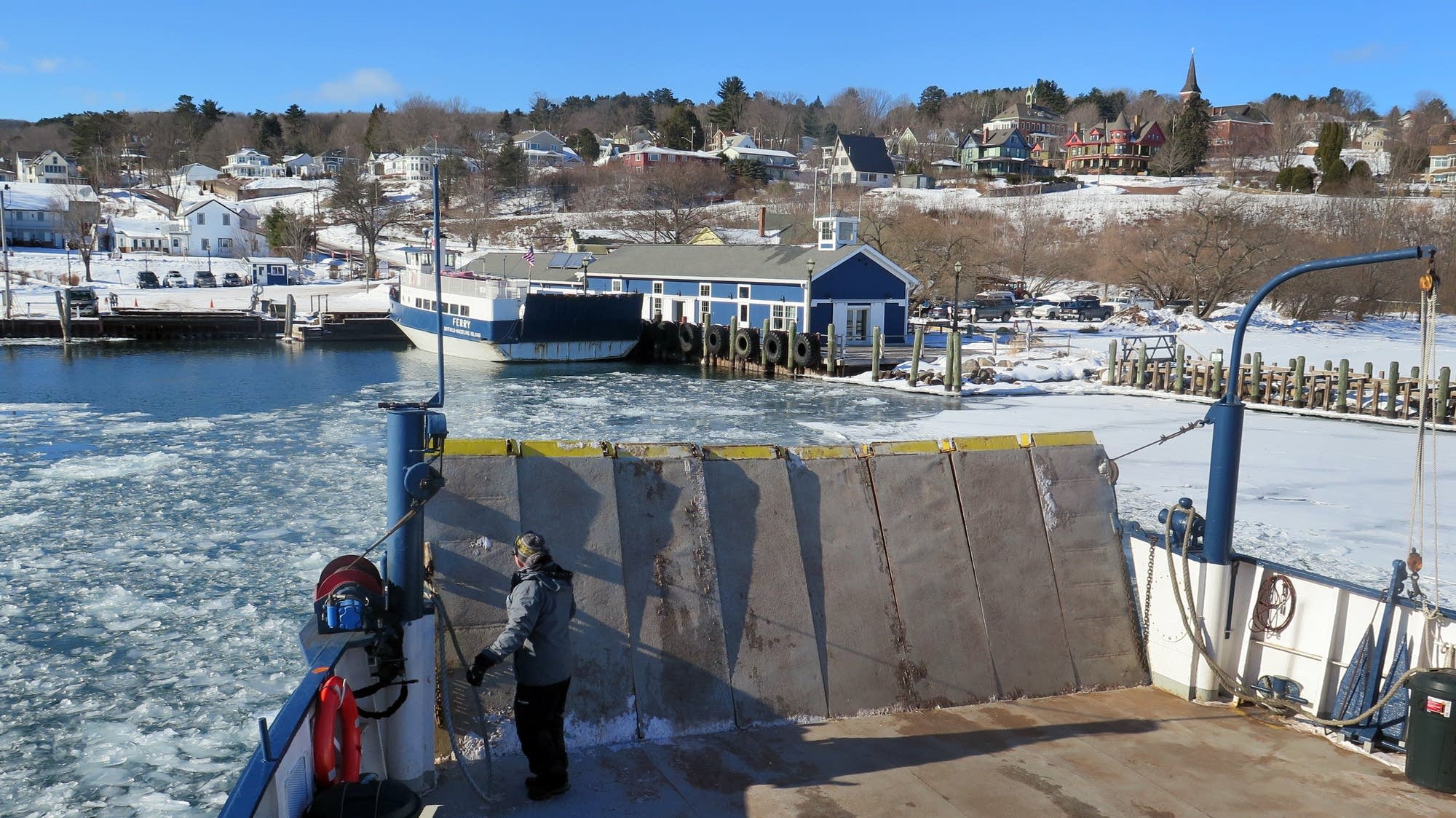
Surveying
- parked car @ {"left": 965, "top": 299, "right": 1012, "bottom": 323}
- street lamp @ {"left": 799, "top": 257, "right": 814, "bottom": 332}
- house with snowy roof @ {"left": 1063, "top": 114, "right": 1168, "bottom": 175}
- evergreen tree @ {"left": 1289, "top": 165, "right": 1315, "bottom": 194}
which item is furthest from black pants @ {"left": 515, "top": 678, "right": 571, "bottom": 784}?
house with snowy roof @ {"left": 1063, "top": 114, "right": 1168, "bottom": 175}

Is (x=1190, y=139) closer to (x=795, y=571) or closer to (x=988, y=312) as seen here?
(x=988, y=312)

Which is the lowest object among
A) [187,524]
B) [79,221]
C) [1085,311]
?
[187,524]

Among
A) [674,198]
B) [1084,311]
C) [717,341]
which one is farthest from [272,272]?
[1084,311]

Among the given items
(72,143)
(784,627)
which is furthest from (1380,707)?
(72,143)

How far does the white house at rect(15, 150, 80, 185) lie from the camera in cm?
11006

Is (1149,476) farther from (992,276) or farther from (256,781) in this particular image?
(992,276)

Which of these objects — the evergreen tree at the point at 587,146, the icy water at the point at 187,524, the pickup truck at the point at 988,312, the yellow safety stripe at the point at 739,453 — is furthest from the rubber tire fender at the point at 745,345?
the evergreen tree at the point at 587,146

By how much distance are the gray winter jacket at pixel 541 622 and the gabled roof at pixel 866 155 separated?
94741 millimetres

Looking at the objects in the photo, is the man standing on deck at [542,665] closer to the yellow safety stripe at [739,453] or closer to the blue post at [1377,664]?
the yellow safety stripe at [739,453]

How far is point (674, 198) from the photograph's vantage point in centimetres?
8062

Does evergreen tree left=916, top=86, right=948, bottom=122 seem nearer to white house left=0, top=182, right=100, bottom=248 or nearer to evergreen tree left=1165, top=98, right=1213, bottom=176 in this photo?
evergreen tree left=1165, top=98, right=1213, bottom=176

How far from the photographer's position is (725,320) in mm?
42312

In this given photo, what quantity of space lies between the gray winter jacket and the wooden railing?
21.1 meters

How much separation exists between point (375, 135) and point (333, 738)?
141m
